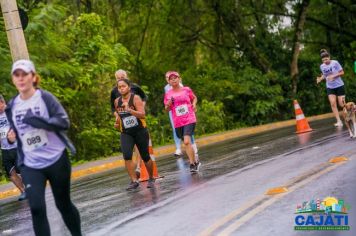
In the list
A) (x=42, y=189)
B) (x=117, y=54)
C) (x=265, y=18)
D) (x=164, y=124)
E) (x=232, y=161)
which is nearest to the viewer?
(x=42, y=189)

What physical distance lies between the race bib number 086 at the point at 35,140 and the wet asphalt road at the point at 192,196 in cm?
167

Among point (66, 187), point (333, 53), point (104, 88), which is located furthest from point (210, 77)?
point (66, 187)

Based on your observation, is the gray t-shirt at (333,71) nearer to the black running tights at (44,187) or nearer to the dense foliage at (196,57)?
the dense foliage at (196,57)

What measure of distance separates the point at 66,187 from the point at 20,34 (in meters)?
9.95

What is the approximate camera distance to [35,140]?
668 centimetres

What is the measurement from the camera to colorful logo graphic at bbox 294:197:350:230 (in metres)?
7.20

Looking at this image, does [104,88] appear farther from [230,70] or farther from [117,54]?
[230,70]

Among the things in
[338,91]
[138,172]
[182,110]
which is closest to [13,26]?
[182,110]

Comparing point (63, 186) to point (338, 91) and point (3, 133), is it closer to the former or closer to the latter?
point (3, 133)

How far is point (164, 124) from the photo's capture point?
2823 centimetres

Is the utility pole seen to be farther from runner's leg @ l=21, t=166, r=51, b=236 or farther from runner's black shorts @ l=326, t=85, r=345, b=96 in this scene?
runner's leg @ l=21, t=166, r=51, b=236

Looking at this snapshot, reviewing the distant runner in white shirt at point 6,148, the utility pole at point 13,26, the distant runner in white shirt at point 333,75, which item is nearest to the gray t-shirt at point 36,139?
the distant runner in white shirt at point 6,148

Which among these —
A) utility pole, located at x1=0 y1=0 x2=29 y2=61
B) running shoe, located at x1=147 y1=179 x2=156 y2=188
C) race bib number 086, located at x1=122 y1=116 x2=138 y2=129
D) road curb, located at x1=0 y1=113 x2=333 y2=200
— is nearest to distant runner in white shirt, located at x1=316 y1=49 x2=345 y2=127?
road curb, located at x1=0 y1=113 x2=333 y2=200

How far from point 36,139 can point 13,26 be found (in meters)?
9.87
